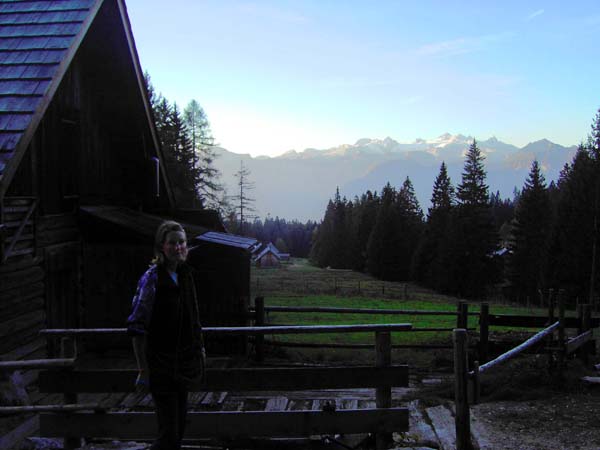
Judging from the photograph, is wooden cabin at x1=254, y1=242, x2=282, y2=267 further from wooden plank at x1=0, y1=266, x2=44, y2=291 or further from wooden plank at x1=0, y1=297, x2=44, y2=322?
wooden plank at x1=0, y1=266, x2=44, y2=291

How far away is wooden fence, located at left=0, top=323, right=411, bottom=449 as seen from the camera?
5.36 meters

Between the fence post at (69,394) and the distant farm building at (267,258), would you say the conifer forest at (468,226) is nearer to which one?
the distant farm building at (267,258)

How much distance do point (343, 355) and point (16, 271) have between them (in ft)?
26.4

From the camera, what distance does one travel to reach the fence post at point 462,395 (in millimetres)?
5727

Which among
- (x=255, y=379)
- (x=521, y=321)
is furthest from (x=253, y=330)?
(x=521, y=321)

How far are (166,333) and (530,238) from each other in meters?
60.7

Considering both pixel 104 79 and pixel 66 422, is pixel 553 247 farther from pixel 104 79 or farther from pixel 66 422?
pixel 66 422

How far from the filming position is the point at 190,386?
166 inches

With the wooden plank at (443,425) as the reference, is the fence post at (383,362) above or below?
above

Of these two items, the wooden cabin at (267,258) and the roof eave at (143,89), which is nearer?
the roof eave at (143,89)

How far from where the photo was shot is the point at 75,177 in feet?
36.8

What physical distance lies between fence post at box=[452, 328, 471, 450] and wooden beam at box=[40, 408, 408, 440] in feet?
3.26

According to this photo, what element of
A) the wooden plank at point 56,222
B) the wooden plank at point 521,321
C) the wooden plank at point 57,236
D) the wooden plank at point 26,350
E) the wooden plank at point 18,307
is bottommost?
the wooden plank at point 26,350

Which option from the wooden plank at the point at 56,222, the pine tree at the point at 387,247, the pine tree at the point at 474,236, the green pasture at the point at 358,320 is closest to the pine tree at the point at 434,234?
the pine tree at the point at 474,236
